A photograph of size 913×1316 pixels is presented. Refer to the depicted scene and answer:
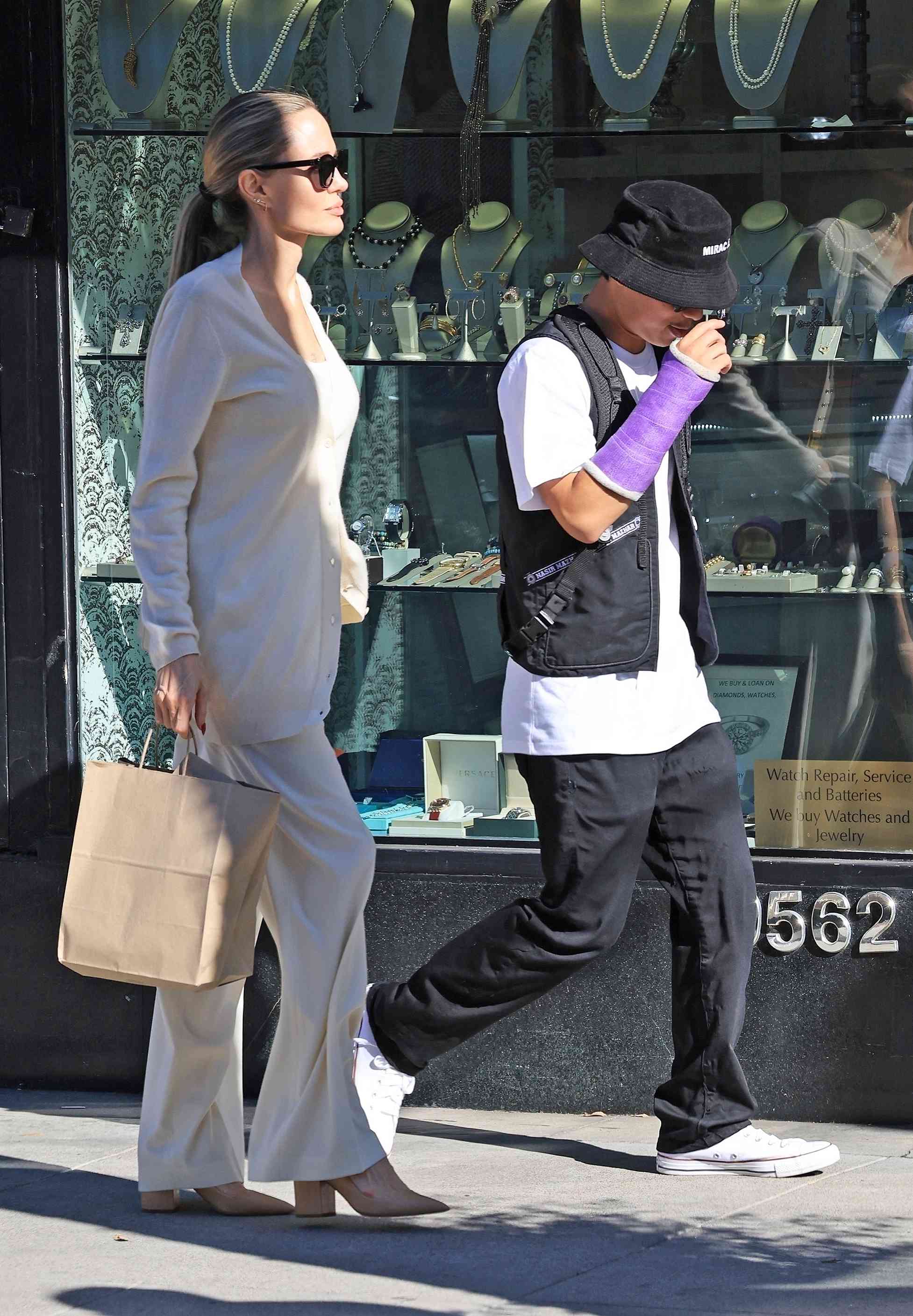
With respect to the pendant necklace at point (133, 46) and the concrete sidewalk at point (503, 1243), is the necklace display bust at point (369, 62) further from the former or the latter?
the concrete sidewalk at point (503, 1243)

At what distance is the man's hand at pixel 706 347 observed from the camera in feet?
12.3

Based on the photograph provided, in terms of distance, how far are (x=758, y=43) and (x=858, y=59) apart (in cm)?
26

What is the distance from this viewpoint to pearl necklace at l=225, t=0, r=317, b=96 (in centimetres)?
505

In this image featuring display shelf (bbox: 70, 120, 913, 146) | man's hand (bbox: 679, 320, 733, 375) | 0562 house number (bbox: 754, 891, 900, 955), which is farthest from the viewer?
display shelf (bbox: 70, 120, 913, 146)

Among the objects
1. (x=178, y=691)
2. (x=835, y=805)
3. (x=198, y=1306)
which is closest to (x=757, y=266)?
(x=835, y=805)

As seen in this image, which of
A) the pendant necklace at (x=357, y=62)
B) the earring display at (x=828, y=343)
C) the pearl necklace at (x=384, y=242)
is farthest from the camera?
the pearl necklace at (x=384, y=242)

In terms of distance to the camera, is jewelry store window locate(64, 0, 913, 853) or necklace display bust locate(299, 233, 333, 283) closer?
jewelry store window locate(64, 0, 913, 853)

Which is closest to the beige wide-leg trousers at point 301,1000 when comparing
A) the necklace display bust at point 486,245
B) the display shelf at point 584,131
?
the necklace display bust at point 486,245

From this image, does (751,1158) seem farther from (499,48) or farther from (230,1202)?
(499,48)

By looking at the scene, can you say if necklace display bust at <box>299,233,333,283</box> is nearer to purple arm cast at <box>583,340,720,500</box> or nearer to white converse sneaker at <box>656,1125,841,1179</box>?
purple arm cast at <box>583,340,720,500</box>

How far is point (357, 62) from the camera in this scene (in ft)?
16.6

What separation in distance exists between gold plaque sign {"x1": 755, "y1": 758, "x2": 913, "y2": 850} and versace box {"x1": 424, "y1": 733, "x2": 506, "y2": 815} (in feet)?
2.24

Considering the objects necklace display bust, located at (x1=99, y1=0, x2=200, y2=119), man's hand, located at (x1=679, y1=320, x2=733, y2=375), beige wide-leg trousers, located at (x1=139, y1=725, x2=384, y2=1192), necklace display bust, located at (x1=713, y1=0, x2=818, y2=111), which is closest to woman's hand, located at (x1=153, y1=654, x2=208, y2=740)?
beige wide-leg trousers, located at (x1=139, y1=725, x2=384, y2=1192)

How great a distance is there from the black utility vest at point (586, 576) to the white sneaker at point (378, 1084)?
0.84 m
